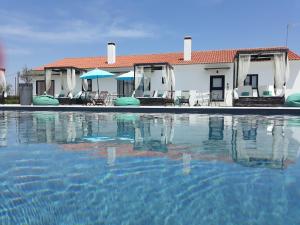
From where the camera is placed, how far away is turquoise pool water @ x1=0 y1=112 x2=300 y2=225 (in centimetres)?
253

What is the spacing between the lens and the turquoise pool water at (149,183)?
2.53 meters

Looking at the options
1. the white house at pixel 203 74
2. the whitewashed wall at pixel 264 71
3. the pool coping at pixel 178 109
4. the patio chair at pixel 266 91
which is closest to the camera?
the pool coping at pixel 178 109

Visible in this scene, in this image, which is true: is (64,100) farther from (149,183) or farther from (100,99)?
(149,183)

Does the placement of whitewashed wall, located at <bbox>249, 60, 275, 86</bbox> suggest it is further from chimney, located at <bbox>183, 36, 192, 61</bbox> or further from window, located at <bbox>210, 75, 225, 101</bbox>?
chimney, located at <bbox>183, 36, 192, 61</bbox>

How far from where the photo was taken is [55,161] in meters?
4.29

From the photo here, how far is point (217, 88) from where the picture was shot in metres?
19.0

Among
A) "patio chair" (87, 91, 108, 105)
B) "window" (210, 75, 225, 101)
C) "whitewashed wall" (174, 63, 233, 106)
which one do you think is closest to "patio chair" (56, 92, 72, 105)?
"patio chair" (87, 91, 108, 105)

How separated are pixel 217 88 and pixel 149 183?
1648 centimetres

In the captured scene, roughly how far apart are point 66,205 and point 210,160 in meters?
2.36

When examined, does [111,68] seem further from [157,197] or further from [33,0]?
[157,197]

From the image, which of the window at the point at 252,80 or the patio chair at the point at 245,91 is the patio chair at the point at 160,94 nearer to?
the patio chair at the point at 245,91

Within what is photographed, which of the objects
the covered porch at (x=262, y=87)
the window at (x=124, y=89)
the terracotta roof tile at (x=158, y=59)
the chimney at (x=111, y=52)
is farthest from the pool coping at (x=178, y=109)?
the chimney at (x=111, y=52)

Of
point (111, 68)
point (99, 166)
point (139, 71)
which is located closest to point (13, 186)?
point (99, 166)

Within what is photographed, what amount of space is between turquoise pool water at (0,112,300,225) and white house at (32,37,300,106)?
10.3 m
